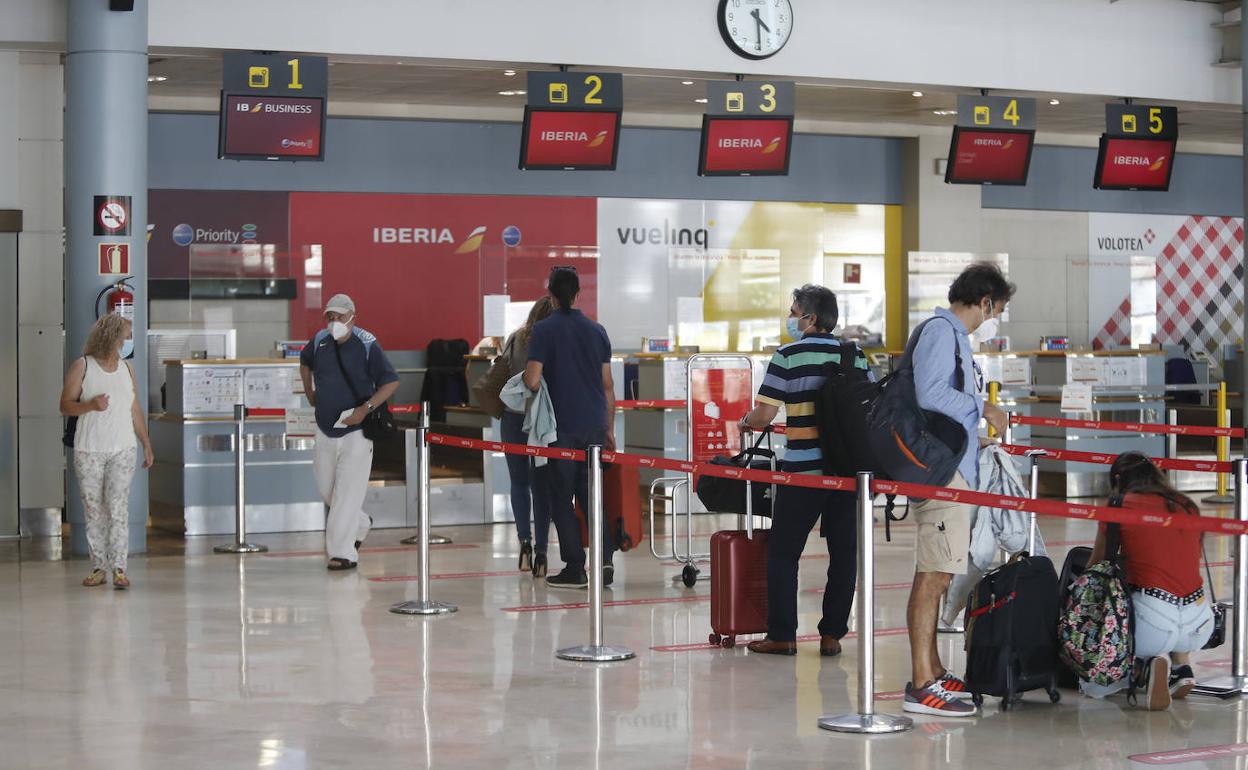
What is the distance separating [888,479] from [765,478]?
668 mm

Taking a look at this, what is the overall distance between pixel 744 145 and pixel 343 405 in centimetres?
377

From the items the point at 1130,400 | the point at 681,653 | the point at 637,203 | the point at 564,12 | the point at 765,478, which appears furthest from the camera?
the point at 637,203

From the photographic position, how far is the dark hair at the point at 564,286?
789cm

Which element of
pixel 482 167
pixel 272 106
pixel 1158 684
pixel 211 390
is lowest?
pixel 1158 684

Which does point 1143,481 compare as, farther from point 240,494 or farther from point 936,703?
point 240,494

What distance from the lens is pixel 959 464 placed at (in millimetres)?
5266

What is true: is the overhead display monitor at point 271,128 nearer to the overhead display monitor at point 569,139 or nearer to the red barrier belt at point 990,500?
the overhead display monitor at point 569,139

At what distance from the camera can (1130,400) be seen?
13281 millimetres

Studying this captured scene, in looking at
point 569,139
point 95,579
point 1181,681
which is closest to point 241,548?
point 95,579

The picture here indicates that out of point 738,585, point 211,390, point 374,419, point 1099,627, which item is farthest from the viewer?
point 211,390

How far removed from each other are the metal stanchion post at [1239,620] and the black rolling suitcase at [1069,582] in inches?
16.1

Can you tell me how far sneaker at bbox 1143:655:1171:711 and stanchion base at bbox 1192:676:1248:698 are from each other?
277 millimetres

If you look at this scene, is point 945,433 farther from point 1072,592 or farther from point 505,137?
point 505,137

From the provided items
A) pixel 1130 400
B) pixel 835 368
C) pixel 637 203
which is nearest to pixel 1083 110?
pixel 1130 400
